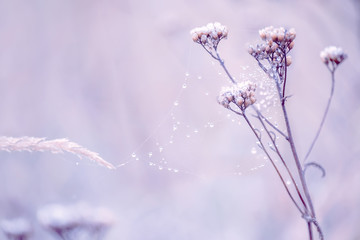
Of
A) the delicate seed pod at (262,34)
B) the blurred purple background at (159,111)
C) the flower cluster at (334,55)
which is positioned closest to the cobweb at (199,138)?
the blurred purple background at (159,111)

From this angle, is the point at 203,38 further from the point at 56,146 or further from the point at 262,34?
the point at 56,146

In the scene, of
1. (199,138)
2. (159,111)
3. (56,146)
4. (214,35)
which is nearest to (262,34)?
(214,35)

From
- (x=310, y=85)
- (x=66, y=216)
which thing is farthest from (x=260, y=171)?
(x=66, y=216)

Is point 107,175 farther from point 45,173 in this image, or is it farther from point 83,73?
point 83,73

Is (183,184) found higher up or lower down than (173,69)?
lower down

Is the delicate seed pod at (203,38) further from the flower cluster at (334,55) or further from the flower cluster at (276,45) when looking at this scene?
the flower cluster at (334,55)

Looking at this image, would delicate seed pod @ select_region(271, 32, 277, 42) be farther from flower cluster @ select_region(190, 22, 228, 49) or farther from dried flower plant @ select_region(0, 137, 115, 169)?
dried flower plant @ select_region(0, 137, 115, 169)

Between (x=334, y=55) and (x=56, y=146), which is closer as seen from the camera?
(x=56, y=146)
